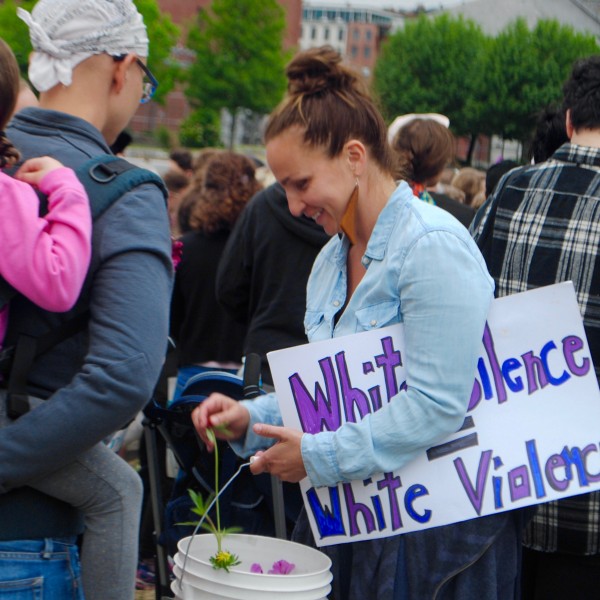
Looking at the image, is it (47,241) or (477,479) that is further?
(477,479)

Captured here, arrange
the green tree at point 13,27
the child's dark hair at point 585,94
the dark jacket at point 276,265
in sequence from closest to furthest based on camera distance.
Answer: the child's dark hair at point 585,94 → the dark jacket at point 276,265 → the green tree at point 13,27

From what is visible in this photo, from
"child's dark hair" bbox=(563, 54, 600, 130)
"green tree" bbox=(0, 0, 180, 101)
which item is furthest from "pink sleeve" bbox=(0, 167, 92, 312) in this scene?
"green tree" bbox=(0, 0, 180, 101)

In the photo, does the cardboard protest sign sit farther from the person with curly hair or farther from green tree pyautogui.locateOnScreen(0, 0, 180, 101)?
green tree pyautogui.locateOnScreen(0, 0, 180, 101)

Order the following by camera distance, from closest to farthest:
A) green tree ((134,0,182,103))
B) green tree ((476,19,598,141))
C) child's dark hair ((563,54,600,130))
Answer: child's dark hair ((563,54,600,130)) → green tree ((476,19,598,141)) → green tree ((134,0,182,103))

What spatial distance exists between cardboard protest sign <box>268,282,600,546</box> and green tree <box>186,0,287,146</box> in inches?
2916

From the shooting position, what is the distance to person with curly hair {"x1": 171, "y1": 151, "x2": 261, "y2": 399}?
224 inches

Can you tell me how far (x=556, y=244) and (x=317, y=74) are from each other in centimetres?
97

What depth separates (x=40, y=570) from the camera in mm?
2025

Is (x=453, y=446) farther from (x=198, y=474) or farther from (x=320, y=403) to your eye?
(x=198, y=474)

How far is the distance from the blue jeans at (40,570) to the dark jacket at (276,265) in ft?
8.10

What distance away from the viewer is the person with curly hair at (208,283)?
Answer: 224 inches

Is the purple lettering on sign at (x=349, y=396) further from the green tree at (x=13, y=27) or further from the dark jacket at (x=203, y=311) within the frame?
the green tree at (x=13, y=27)

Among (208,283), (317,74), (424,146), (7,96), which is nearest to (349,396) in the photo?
(317,74)

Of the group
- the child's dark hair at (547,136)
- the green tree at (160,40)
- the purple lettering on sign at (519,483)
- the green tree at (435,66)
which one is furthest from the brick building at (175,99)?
the purple lettering on sign at (519,483)
